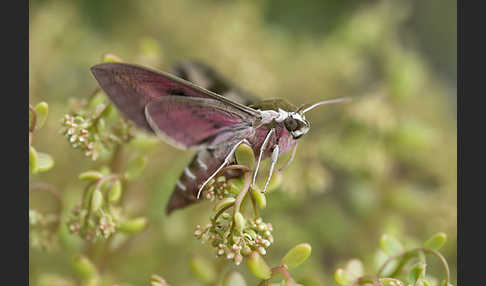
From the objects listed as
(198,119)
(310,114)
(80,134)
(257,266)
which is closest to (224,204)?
(257,266)

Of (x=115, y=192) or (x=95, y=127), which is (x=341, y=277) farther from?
(x=95, y=127)

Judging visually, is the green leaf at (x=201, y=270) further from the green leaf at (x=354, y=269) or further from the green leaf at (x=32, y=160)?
the green leaf at (x=32, y=160)

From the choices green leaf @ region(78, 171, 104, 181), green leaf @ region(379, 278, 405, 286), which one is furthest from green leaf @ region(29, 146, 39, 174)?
green leaf @ region(379, 278, 405, 286)

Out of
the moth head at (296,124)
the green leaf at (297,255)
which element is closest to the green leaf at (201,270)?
the green leaf at (297,255)

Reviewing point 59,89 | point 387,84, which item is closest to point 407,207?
point 387,84

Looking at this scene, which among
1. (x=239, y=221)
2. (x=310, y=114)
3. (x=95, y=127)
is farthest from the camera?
(x=310, y=114)

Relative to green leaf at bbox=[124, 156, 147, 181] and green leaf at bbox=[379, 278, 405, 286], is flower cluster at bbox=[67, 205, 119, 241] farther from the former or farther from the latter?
green leaf at bbox=[379, 278, 405, 286]
